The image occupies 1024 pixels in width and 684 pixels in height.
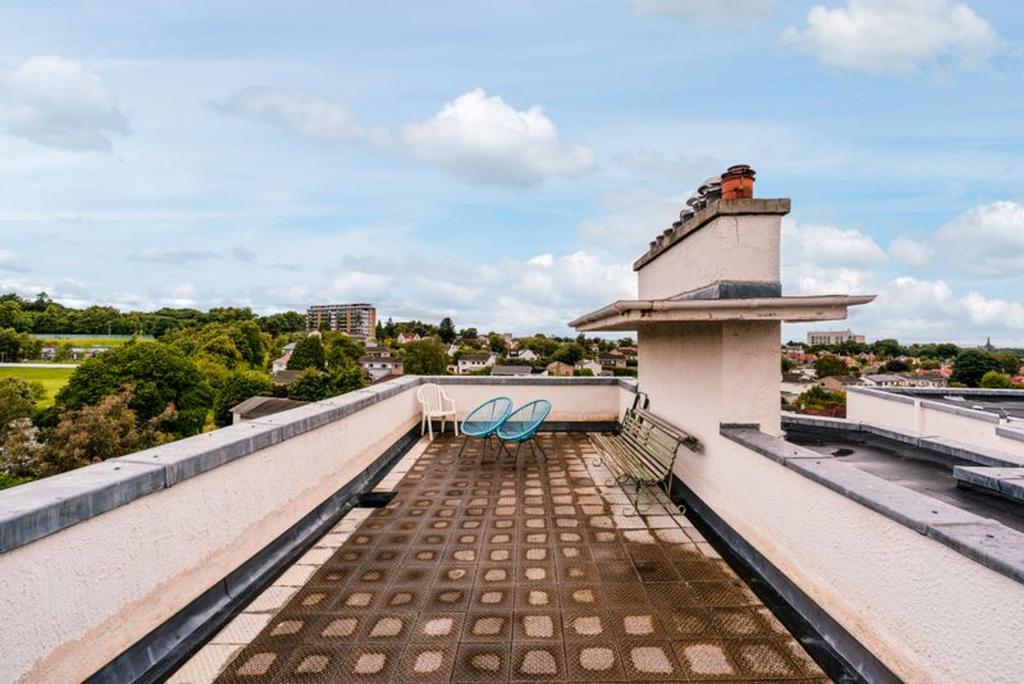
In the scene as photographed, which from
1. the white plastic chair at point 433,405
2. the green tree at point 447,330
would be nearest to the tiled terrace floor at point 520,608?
the white plastic chair at point 433,405

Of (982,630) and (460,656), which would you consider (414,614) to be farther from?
(982,630)

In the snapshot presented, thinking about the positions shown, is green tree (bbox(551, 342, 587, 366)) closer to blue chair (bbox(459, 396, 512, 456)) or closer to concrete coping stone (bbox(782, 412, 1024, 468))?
blue chair (bbox(459, 396, 512, 456))

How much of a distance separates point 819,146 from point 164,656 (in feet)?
34.2

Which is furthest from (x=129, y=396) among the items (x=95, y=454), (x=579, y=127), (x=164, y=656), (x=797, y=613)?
(x=797, y=613)

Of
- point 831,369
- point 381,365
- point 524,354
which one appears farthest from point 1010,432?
point 524,354

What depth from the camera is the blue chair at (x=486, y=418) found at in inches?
263

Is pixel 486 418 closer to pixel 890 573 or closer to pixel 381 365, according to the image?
pixel 890 573

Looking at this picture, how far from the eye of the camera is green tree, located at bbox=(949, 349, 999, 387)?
34.5 meters

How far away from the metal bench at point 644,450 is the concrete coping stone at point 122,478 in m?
3.12

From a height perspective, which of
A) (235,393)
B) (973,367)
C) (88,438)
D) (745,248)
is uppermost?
(745,248)

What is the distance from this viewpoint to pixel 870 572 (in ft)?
7.81

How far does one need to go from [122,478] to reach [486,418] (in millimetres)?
6372

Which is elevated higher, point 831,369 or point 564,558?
point 564,558

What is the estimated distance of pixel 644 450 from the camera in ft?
17.8
